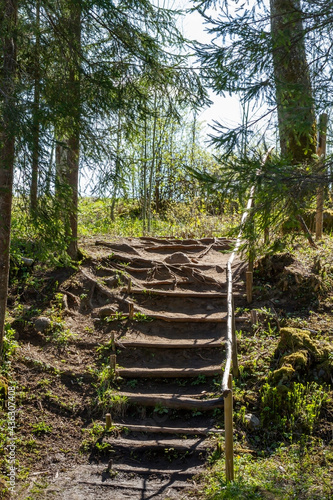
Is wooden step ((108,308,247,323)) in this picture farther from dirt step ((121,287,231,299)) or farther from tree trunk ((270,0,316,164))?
tree trunk ((270,0,316,164))

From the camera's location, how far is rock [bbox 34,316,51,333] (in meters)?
7.63

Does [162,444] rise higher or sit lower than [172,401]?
lower

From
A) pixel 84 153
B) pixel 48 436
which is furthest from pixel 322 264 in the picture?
pixel 48 436

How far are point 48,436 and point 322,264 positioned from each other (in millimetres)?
5167

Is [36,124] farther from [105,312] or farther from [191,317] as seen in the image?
[191,317]

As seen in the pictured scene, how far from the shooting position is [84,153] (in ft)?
21.7

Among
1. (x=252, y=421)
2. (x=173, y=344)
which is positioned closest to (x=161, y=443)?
(x=252, y=421)

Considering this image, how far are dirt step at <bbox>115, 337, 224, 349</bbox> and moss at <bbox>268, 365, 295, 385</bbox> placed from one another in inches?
49.7

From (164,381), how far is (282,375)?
5.80ft

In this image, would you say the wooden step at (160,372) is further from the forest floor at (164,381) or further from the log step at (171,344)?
the log step at (171,344)

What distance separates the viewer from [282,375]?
606cm

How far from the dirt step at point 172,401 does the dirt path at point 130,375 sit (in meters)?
0.01

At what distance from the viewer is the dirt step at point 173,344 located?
728cm

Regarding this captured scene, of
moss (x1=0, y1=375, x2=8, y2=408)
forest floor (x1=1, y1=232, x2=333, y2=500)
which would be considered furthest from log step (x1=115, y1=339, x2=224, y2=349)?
moss (x1=0, y1=375, x2=8, y2=408)
